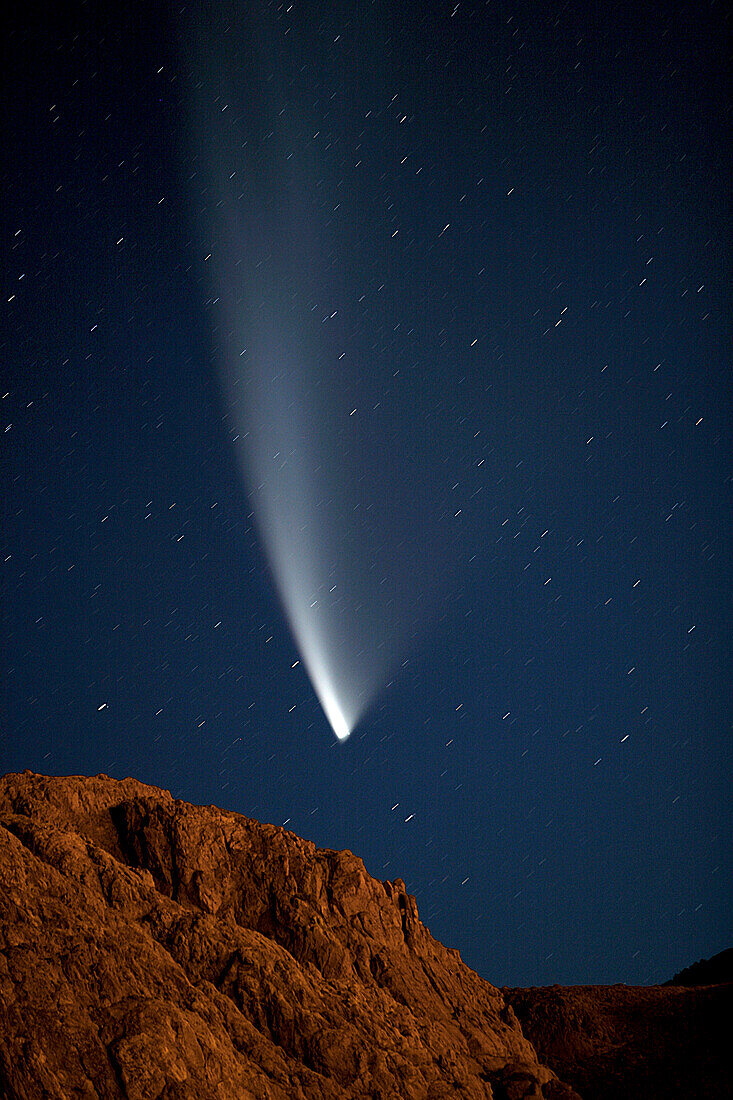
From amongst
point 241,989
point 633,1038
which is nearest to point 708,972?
point 633,1038

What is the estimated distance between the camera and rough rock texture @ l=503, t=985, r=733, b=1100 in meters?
41.7

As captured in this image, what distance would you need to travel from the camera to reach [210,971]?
3075cm

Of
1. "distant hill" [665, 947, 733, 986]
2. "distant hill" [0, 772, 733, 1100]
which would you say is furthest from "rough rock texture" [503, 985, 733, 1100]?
"distant hill" [665, 947, 733, 986]

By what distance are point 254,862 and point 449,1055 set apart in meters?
12.0

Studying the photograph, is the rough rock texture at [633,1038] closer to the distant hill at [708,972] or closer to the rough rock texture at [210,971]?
the rough rock texture at [210,971]

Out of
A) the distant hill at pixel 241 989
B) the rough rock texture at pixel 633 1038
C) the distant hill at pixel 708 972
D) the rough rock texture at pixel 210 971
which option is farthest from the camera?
the distant hill at pixel 708 972

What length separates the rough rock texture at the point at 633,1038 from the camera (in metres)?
41.7

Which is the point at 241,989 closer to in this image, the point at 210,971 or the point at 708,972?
the point at 210,971

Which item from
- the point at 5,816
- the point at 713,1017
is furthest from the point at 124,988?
the point at 713,1017

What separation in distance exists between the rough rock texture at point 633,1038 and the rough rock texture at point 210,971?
4262mm

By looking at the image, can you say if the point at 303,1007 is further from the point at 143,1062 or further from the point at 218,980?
the point at 143,1062

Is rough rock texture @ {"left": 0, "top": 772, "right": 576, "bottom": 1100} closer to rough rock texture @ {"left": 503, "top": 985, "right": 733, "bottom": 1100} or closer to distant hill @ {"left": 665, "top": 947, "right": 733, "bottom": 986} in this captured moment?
rough rock texture @ {"left": 503, "top": 985, "right": 733, "bottom": 1100}

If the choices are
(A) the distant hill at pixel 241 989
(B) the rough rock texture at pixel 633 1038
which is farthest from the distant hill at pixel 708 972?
(A) the distant hill at pixel 241 989

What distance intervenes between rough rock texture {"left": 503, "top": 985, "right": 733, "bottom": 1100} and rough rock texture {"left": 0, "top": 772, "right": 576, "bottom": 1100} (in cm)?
426
